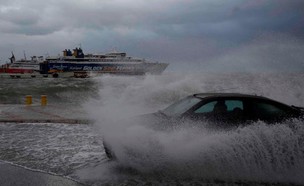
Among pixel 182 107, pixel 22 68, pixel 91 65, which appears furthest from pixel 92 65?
pixel 182 107

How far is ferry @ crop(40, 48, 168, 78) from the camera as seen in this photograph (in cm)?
8612

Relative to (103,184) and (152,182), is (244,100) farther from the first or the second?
(103,184)

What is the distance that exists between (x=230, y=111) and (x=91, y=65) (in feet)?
269

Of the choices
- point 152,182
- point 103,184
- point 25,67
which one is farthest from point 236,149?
point 25,67

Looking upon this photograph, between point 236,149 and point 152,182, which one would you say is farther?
point 236,149

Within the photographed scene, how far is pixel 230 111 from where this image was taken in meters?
6.93

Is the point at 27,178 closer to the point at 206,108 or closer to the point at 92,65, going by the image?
the point at 206,108

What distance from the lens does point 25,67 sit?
3962 inches

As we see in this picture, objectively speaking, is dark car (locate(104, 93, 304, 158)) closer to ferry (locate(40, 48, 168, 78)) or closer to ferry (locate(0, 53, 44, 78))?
ferry (locate(40, 48, 168, 78))

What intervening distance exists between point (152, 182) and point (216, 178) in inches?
45.9

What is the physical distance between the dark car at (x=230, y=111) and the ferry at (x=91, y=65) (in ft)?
260

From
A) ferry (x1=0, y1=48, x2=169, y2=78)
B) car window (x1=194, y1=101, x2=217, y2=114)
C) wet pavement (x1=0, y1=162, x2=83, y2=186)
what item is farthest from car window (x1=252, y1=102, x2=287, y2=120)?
ferry (x1=0, y1=48, x2=169, y2=78)

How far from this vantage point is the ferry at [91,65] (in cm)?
8612

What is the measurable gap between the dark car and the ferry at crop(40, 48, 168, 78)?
79137mm
